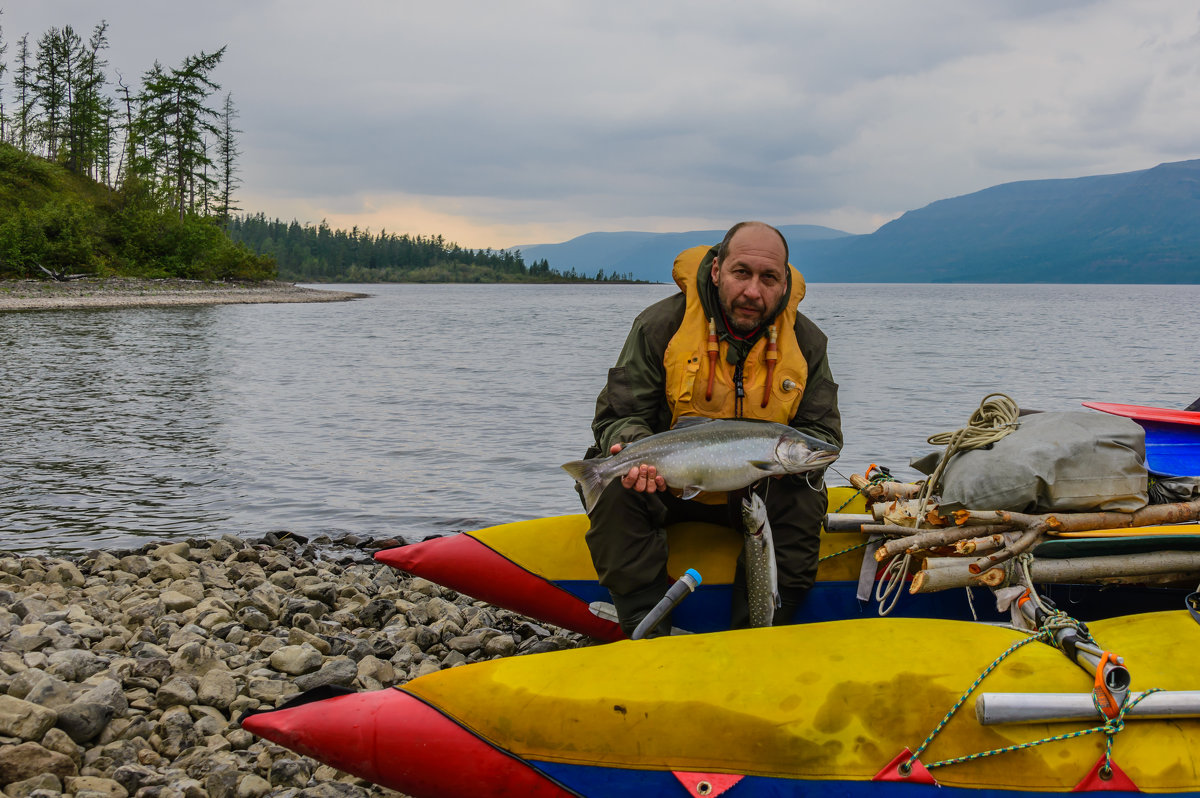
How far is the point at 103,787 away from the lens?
3.78 m

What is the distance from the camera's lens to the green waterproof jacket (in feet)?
14.9

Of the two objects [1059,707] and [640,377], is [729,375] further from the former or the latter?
[1059,707]

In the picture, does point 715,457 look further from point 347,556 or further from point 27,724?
point 347,556

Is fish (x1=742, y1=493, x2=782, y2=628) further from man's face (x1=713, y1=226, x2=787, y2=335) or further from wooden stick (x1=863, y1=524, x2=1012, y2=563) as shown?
man's face (x1=713, y1=226, x2=787, y2=335)

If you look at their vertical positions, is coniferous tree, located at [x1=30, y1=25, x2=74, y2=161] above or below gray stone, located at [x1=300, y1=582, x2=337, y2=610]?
above

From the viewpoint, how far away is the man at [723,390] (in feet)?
14.3

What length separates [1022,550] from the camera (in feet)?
13.8

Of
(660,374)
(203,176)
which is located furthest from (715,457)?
(203,176)

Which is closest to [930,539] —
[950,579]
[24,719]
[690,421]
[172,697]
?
[950,579]

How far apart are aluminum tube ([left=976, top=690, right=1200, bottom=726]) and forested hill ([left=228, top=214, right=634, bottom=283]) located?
15968cm

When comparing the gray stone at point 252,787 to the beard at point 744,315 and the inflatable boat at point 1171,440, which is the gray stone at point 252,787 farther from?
the inflatable boat at point 1171,440

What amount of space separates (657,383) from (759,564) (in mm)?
1021

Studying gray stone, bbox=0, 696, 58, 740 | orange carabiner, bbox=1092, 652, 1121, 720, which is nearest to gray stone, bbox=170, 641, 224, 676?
gray stone, bbox=0, 696, 58, 740

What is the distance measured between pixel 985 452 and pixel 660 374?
1686mm
